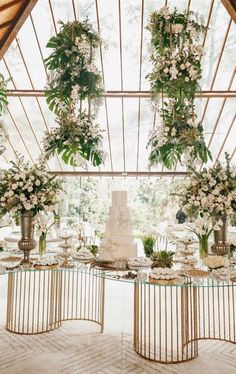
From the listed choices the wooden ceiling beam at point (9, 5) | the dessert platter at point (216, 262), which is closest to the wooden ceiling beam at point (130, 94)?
the wooden ceiling beam at point (9, 5)

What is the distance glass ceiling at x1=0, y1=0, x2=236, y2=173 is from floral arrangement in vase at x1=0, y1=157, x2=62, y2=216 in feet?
5.35

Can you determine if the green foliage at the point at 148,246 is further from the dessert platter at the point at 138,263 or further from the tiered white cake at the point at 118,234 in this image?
the dessert platter at the point at 138,263

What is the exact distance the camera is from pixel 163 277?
2877 mm

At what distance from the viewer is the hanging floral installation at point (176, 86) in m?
3.65

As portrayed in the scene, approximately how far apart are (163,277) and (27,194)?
159 centimetres

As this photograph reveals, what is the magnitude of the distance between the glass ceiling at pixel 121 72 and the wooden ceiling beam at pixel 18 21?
121cm

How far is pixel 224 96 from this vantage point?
8.82 metres

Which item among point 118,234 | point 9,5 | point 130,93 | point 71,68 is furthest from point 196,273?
point 130,93

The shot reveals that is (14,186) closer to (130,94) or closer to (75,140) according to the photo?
(75,140)

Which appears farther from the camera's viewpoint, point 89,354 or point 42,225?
point 42,225

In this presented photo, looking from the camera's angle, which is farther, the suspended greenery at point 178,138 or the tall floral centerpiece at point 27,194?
the suspended greenery at point 178,138

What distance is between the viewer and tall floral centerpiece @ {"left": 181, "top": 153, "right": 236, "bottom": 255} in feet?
11.1

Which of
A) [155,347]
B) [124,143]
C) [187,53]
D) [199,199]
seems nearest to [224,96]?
[124,143]

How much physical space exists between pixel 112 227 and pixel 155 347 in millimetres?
1256
